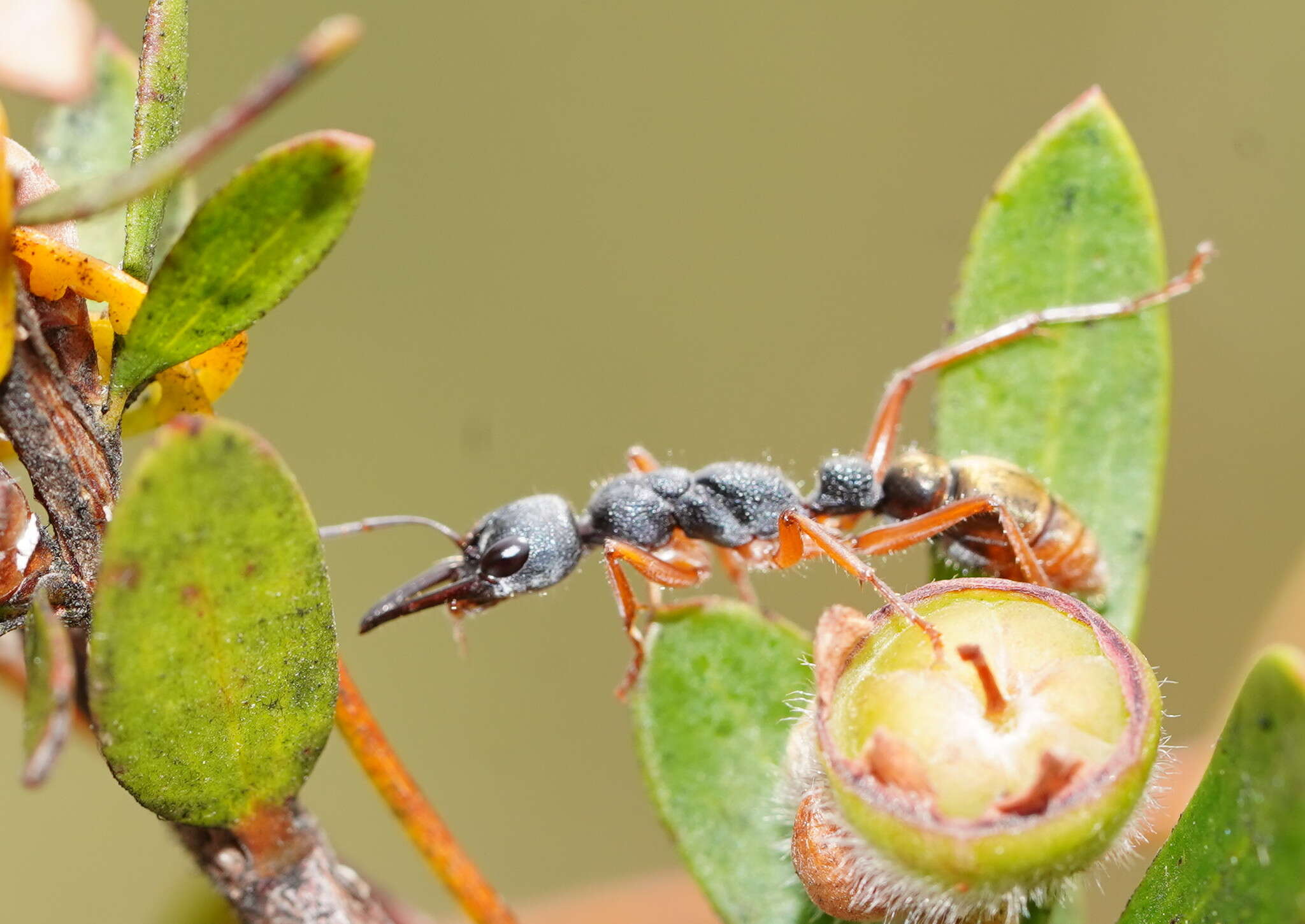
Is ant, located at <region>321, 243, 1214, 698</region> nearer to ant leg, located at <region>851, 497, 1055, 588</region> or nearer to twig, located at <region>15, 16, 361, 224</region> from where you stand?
ant leg, located at <region>851, 497, 1055, 588</region>

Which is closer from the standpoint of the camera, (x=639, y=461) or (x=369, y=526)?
(x=369, y=526)

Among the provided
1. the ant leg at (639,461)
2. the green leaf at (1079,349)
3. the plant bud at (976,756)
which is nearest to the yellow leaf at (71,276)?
the plant bud at (976,756)

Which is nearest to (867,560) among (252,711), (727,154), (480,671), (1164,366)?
(1164,366)

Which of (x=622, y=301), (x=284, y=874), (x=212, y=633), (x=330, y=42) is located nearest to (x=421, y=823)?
(x=284, y=874)

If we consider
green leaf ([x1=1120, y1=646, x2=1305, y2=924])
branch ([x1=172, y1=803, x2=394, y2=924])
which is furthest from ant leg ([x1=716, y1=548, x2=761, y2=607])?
green leaf ([x1=1120, y1=646, x2=1305, y2=924])

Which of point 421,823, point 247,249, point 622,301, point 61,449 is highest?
point 247,249

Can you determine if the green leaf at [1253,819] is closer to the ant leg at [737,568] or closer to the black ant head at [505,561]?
the black ant head at [505,561]

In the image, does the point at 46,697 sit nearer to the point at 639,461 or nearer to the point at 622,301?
the point at 639,461
